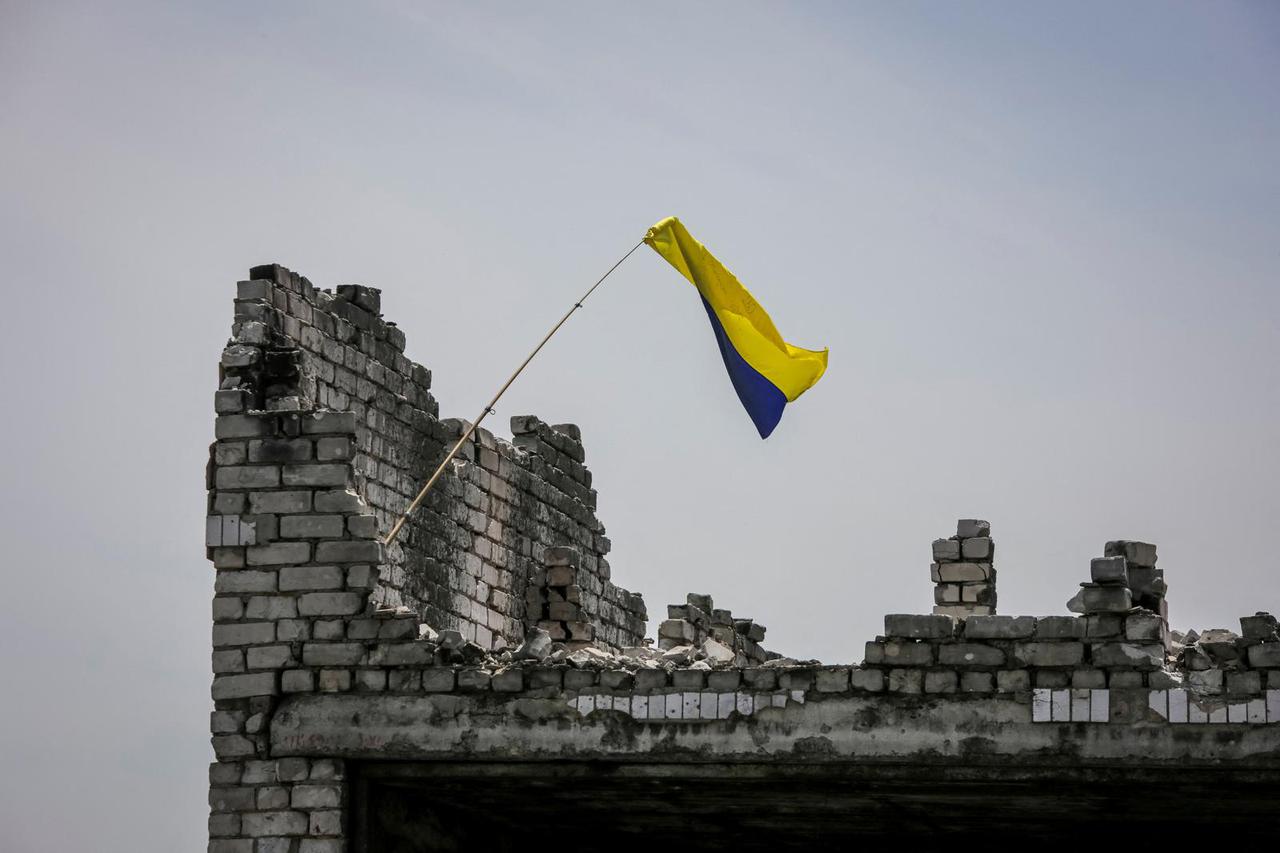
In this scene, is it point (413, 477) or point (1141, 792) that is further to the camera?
point (413, 477)

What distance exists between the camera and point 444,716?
1583 cm

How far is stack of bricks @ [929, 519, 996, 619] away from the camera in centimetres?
1758

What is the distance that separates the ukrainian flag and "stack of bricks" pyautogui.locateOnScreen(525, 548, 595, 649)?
6.80ft

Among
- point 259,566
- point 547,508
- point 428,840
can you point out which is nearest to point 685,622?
point 547,508

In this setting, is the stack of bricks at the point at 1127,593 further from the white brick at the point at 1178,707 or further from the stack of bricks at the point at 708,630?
the stack of bricks at the point at 708,630

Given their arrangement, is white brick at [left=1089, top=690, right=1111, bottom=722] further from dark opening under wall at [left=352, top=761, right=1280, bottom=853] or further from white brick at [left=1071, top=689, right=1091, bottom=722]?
dark opening under wall at [left=352, top=761, right=1280, bottom=853]

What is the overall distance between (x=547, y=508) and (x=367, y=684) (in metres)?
4.66

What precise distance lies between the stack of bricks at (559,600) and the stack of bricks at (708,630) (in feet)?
2.22

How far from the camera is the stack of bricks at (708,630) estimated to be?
19438mm

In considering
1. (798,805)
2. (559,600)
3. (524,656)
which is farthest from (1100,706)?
(559,600)

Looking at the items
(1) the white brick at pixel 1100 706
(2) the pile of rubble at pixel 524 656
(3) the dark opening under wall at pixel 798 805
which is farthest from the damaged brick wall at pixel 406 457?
(1) the white brick at pixel 1100 706

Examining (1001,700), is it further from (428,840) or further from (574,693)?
(428,840)

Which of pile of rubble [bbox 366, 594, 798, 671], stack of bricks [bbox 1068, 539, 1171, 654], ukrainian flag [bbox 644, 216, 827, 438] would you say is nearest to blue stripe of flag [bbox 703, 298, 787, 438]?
ukrainian flag [bbox 644, 216, 827, 438]

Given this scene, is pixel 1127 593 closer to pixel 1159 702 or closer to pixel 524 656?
pixel 1159 702
